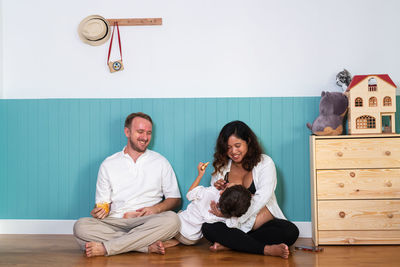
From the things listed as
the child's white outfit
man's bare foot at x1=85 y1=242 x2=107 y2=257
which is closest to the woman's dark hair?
the child's white outfit

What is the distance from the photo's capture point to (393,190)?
9.18ft

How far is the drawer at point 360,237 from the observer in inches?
110

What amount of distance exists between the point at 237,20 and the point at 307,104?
89 cm

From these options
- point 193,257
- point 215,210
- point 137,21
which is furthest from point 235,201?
point 137,21

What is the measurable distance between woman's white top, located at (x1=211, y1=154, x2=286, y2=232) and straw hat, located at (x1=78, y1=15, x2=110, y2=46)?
1.62 meters

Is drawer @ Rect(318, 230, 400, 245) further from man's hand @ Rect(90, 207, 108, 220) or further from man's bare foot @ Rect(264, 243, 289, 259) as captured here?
man's hand @ Rect(90, 207, 108, 220)

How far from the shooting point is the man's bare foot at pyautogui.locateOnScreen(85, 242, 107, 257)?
258 cm

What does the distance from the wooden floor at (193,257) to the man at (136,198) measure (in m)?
0.12

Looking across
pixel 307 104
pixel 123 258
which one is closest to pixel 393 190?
pixel 307 104

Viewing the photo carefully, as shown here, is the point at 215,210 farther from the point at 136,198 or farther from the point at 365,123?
the point at 365,123

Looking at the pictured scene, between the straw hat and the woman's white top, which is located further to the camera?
the straw hat

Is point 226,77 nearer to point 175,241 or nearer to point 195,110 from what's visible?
point 195,110

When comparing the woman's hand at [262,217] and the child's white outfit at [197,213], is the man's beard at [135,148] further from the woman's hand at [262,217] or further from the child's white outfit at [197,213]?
the woman's hand at [262,217]

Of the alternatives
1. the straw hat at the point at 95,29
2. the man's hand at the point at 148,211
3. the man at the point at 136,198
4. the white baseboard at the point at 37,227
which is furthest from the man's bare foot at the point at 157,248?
the straw hat at the point at 95,29
